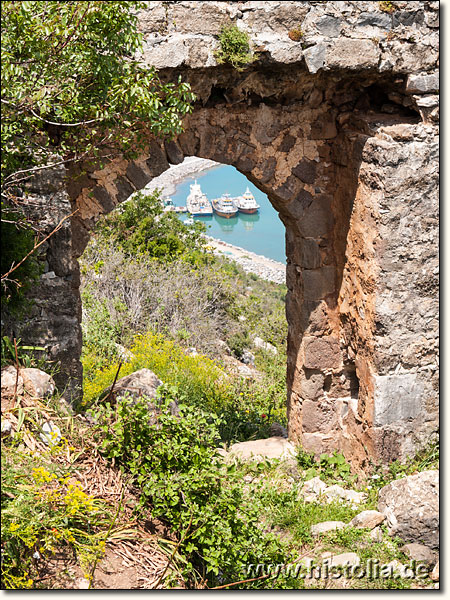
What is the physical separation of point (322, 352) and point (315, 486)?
3.48ft

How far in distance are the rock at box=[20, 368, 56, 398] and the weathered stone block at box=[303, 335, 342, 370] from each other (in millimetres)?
2256

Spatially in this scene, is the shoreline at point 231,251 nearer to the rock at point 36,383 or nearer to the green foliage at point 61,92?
the green foliage at point 61,92

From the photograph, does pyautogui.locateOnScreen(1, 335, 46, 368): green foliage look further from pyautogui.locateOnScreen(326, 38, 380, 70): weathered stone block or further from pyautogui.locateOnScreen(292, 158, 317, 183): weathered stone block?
pyautogui.locateOnScreen(326, 38, 380, 70): weathered stone block

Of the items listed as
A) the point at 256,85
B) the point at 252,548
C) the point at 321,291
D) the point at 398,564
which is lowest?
the point at 398,564

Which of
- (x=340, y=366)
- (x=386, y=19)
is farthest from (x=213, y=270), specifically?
(x=386, y=19)

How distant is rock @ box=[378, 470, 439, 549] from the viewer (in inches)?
162

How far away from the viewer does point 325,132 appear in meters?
5.09

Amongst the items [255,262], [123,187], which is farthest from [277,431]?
[255,262]

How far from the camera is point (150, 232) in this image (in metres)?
11.7

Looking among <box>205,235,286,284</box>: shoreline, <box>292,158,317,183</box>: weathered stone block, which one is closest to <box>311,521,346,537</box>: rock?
<box>292,158,317,183</box>: weathered stone block

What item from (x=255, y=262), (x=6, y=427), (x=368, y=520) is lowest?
(x=255, y=262)

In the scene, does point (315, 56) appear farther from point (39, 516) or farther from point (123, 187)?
point (39, 516)

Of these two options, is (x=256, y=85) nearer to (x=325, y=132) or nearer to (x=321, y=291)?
(x=325, y=132)

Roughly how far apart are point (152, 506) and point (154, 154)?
247 centimetres
